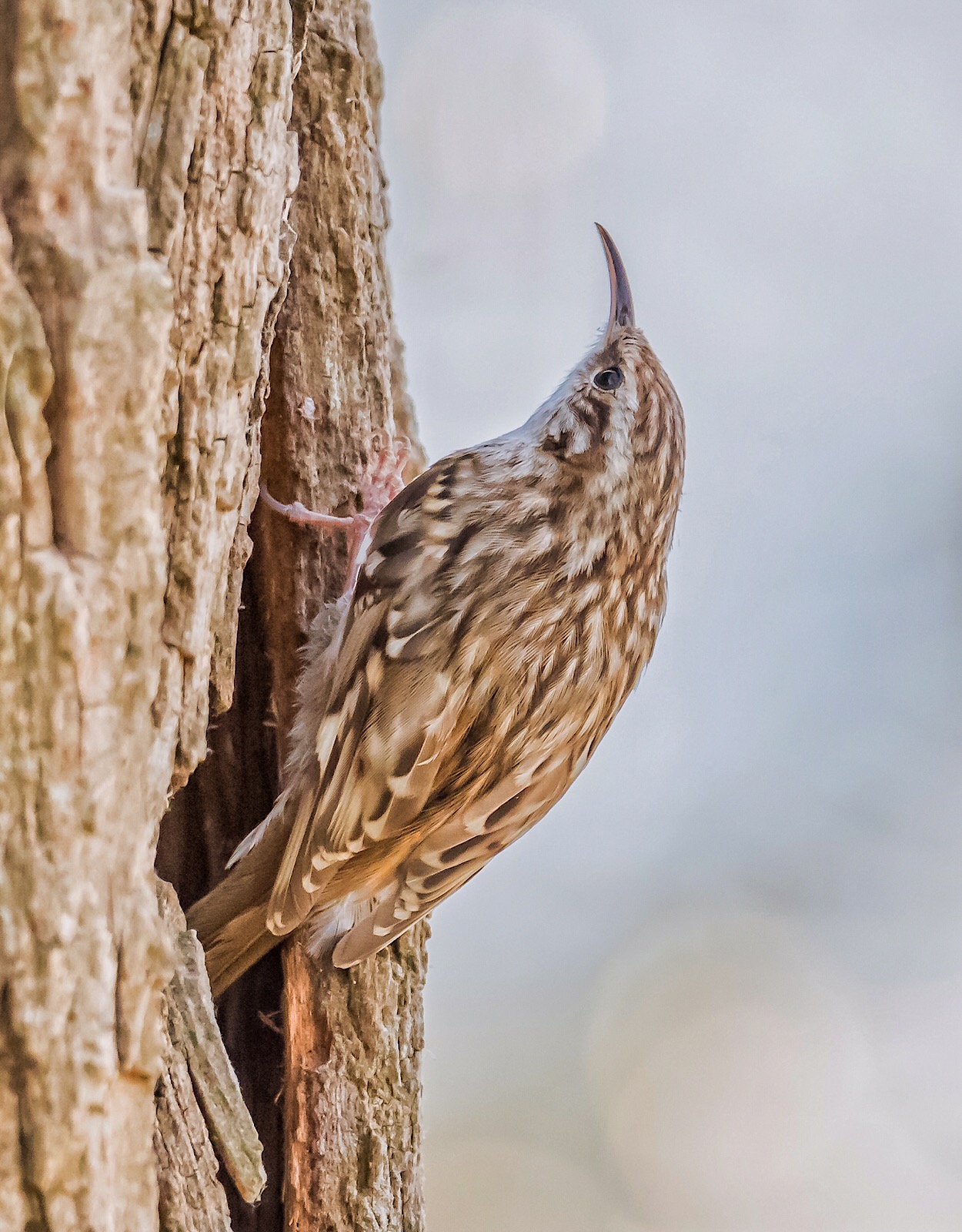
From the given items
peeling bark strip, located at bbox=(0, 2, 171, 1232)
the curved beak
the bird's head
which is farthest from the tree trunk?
the curved beak

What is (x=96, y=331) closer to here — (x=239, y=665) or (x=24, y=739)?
(x=24, y=739)

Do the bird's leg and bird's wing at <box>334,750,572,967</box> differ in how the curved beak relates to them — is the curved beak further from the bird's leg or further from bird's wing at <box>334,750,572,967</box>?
bird's wing at <box>334,750,572,967</box>

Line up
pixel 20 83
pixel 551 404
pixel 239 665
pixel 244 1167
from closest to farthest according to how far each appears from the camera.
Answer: pixel 20 83 → pixel 244 1167 → pixel 239 665 → pixel 551 404

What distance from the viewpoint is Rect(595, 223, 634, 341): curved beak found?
2.06 meters

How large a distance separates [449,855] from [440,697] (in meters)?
0.25

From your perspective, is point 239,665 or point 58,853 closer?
point 58,853

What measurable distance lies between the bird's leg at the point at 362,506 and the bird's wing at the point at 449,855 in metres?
0.42

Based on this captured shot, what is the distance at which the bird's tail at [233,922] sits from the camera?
1.60 meters

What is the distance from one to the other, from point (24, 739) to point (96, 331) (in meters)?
0.34

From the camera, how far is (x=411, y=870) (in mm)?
1654

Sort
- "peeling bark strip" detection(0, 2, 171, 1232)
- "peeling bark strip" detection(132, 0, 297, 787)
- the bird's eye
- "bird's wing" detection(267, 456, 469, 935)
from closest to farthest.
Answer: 1. "peeling bark strip" detection(0, 2, 171, 1232)
2. "peeling bark strip" detection(132, 0, 297, 787)
3. "bird's wing" detection(267, 456, 469, 935)
4. the bird's eye

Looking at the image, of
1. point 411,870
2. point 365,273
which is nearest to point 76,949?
point 411,870

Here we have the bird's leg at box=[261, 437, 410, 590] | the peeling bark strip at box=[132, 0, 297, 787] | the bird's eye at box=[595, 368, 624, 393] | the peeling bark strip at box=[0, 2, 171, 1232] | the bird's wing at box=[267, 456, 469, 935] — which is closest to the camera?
the peeling bark strip at box=[0, 2, 171, 1232]

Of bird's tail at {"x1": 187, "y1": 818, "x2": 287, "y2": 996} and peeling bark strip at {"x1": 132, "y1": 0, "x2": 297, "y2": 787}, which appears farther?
bird's tail at {"x1": 187, "y1": 818, "x2": 287, "y2": 996}
